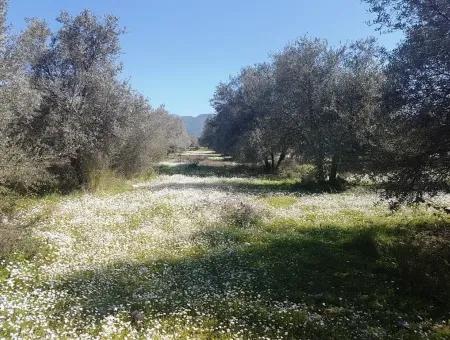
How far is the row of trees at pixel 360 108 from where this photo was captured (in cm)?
1342

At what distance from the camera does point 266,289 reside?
37.5 feet

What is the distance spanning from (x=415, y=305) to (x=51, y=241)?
481 inches

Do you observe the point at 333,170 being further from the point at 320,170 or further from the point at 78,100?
the point at 78,100

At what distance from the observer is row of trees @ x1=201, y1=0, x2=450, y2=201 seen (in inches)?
528

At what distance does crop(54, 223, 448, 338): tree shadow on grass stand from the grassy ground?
0.13ft

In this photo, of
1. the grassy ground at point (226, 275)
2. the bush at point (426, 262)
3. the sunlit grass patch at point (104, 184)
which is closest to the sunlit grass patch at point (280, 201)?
the grassy ground at point (226, 275)

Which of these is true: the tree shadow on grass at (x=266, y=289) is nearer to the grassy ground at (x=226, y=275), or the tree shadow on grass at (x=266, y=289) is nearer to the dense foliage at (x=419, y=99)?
the grassy ground at (x=226, y=275)

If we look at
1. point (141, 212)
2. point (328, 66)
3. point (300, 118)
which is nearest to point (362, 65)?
point (328, 66)

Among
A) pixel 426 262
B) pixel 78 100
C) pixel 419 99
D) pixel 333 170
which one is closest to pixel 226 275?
pixel 426 262

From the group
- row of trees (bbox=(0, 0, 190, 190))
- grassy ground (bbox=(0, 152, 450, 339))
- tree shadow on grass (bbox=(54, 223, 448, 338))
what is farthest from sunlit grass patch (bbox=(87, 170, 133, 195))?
tree shadow on grass (bbox=(54, 223, 448, 338))

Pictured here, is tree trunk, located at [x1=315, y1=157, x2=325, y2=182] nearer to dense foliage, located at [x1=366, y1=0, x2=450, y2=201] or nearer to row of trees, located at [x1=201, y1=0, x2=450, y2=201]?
row of trees, located at [x1=201, y1=0, x2=450, y2=201]

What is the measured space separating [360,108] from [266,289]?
22.1 m

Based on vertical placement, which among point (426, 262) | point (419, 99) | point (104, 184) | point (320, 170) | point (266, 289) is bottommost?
point (266, 289)

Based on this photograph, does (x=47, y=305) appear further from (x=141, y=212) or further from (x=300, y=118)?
(x=300, y=118)
